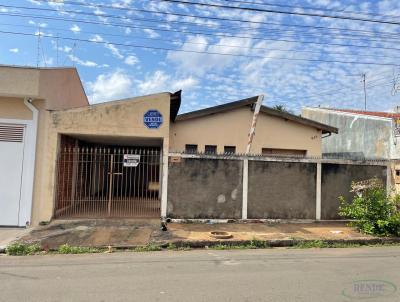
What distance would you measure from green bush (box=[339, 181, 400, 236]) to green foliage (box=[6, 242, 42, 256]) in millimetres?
8485

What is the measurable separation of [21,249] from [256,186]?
6.90 m

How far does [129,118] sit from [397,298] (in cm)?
853

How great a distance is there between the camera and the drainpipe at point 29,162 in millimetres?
10508

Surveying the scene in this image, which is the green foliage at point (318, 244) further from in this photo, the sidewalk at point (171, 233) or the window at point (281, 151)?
the window at point (281, 151)

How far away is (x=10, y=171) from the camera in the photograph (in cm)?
1051

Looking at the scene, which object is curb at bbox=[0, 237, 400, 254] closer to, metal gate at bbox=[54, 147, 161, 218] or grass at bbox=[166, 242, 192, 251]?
grass at bbox=[166, 242, 192, 251]

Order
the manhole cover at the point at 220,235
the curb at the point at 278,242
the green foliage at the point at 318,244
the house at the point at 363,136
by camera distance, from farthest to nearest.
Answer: the house at the point at 363,136, the manhole cover at the point at 220,235, the green foliage at the point at 318,244, the curb at the point at 278,242

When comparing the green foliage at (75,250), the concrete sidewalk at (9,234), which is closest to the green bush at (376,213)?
the green foliage at (75,250)

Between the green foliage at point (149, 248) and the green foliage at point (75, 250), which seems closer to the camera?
the green foliage at point (75, 250)

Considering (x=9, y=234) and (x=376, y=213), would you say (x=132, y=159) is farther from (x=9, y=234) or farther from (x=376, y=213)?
(x=376, y=213)

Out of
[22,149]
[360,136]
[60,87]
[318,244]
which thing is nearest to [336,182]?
[318,244]

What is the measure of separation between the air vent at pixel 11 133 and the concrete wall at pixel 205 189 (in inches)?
179

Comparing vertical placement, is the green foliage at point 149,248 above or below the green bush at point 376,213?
below

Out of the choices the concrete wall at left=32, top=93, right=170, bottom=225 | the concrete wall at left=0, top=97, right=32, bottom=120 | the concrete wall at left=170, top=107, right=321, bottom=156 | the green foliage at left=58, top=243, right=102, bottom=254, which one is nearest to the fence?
the concrete wall at left=32, top=93, right=170, bottom=225
